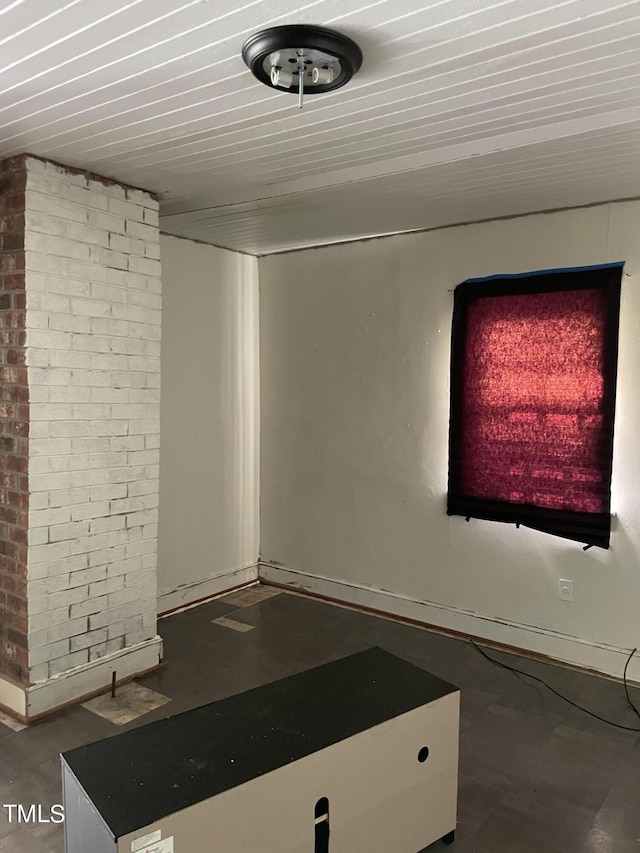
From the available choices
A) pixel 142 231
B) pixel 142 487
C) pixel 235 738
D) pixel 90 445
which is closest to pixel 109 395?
pixel 90 445

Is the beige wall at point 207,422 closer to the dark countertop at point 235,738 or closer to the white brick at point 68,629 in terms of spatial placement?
the white brick at point 68,629

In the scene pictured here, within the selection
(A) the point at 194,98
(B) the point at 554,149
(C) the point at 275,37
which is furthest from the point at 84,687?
(B) the point at 554,149

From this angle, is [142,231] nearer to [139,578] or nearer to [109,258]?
[109,258]

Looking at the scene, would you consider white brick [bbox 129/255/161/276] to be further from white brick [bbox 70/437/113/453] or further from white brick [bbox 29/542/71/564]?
white brick [bbox 29/542/71/564]

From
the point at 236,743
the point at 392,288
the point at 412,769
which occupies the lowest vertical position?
the point at 412,769

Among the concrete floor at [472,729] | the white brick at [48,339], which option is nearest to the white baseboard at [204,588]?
the concrete floor at [472,729]

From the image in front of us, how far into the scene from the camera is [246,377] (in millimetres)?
4922

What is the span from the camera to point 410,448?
13.9 feet

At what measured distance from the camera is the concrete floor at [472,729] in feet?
7.55

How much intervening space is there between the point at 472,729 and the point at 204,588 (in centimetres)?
222

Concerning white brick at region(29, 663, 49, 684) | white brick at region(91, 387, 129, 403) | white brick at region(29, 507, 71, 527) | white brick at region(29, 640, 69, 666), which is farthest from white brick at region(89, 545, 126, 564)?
white brick at region(91, 387, 129, 403)

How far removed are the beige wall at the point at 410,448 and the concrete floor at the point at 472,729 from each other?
273 mm

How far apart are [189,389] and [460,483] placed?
1.87 metres

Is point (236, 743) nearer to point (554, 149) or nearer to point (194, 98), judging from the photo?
point (194, 98)
